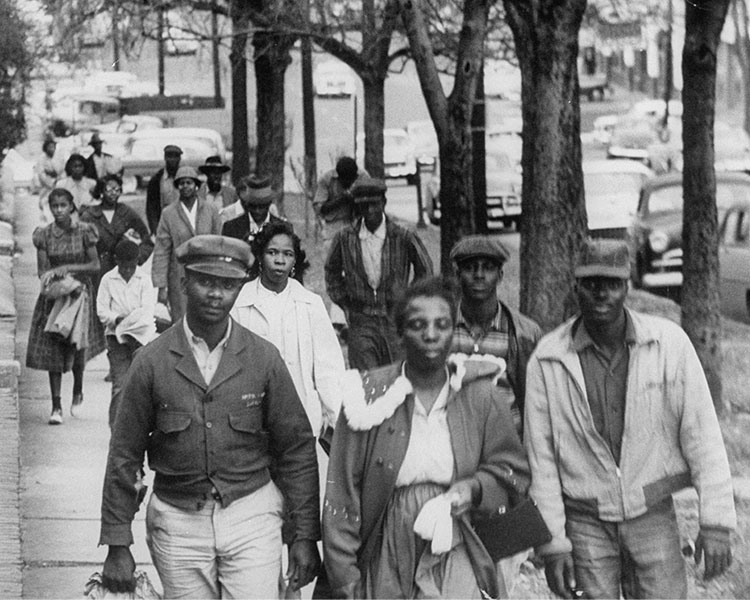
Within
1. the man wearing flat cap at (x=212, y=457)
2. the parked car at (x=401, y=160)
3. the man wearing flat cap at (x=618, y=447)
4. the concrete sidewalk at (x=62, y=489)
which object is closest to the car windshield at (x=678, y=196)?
the concrete sidewalk at (x=62, y=489)

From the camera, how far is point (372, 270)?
10.6m

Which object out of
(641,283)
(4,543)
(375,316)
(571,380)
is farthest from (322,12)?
(571,380)

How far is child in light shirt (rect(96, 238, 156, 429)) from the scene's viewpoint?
1127 cm

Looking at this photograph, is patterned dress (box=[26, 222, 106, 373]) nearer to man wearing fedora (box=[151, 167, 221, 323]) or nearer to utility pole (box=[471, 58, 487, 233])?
man wearing fedora (box=[151, 167, 221, 323])

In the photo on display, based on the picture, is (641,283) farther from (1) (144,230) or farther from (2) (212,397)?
(2) (212,397)

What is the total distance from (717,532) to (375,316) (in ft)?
16.7

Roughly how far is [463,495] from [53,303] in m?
7.75

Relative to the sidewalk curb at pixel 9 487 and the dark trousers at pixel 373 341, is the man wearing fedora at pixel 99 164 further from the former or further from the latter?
the dark trousers at pixel 373 341

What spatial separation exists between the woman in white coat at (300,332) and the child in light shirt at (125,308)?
364 cm

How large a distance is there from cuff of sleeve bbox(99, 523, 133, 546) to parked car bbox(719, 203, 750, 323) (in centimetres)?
1462

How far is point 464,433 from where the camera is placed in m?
5.33

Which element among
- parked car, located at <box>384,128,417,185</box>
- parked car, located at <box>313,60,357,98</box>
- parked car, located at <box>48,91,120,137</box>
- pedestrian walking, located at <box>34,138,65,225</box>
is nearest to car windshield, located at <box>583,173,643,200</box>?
pedestrian walking, located at <box>34,138,65,225</box>

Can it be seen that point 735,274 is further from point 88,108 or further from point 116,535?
point 88,108

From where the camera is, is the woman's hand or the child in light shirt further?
the child in light shirt
